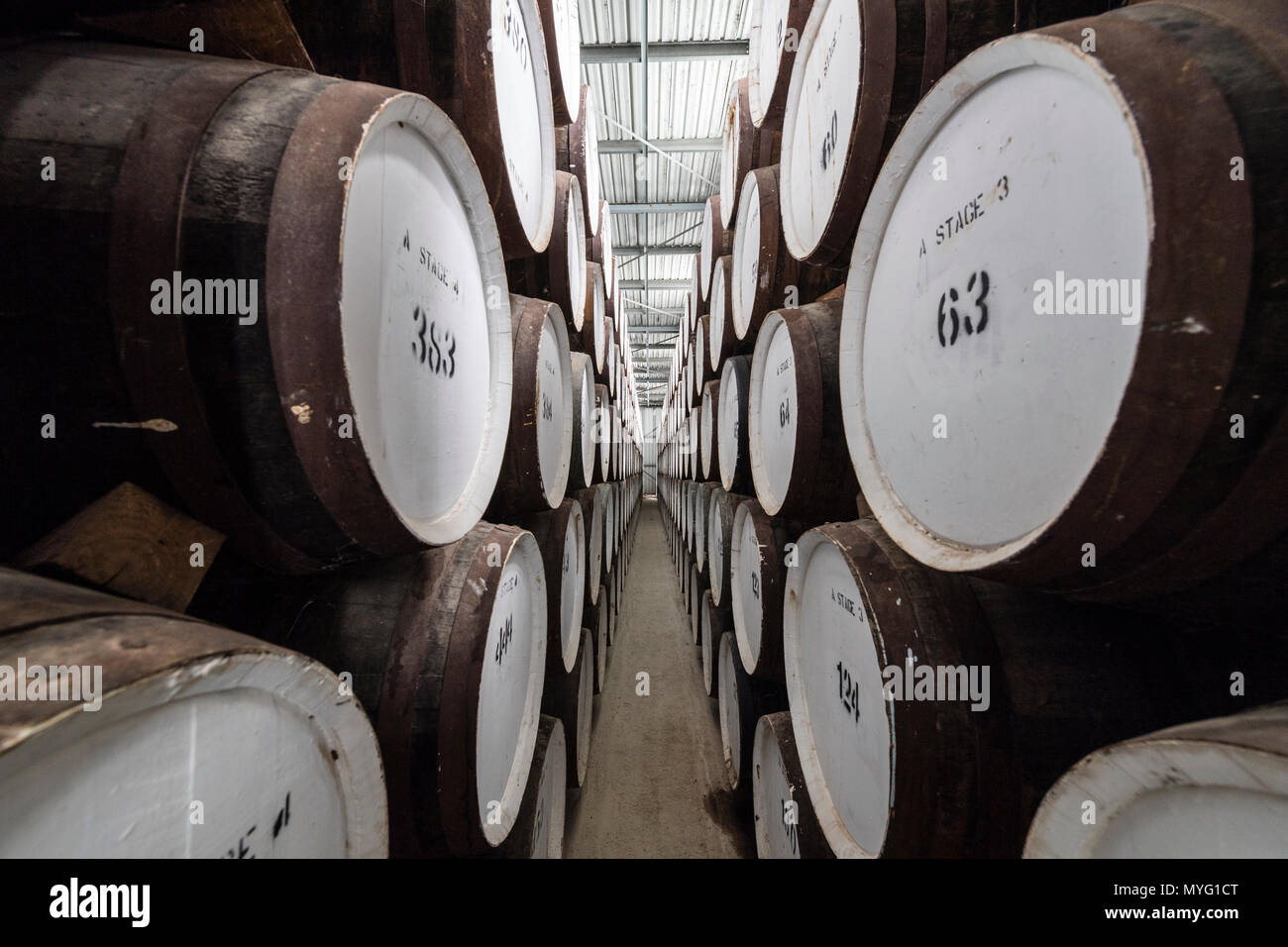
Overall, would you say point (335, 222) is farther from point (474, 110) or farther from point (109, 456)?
point (474, 110)

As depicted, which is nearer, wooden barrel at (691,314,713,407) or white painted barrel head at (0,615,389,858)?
white painted barrel head at (0,615,389,858)

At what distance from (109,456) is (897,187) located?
1.41 m

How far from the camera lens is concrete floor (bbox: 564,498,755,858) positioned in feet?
8.45

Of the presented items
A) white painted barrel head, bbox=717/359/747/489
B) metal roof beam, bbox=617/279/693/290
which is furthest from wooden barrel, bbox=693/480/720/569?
metal roof beam, bbox=617/279/693/290

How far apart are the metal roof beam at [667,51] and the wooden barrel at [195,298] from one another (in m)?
6.01

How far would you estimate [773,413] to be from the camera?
2.06m

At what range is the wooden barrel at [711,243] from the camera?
3.82 m

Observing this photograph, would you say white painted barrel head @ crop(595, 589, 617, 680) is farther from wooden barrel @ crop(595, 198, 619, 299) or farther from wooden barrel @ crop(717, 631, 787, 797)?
wooden barrel @ crop(595, 198, 619, 299)

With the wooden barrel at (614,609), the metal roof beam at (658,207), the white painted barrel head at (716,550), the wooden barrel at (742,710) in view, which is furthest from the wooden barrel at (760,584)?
the metal roof beam at (658,207)

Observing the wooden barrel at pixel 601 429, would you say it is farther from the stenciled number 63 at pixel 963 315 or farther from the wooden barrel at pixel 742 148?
the stenciled number 63 at pixel 963 315

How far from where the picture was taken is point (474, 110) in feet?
4.25

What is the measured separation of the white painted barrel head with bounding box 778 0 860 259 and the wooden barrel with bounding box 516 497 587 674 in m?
1.38
